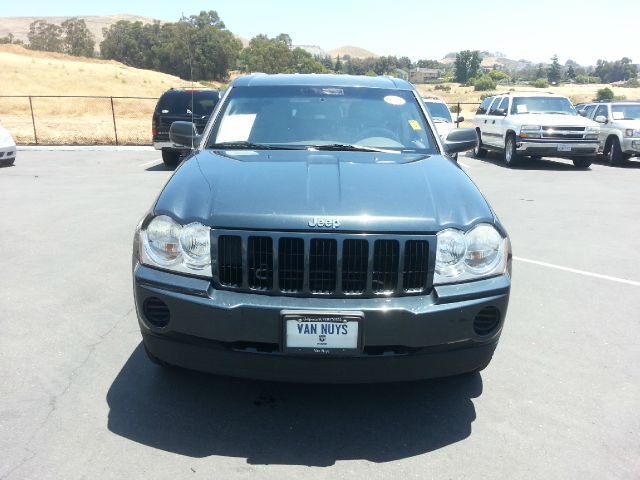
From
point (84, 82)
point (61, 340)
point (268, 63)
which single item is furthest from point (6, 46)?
point (61, 340)

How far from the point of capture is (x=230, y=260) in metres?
3.04

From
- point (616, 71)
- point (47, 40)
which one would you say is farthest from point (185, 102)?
point (616, 71)

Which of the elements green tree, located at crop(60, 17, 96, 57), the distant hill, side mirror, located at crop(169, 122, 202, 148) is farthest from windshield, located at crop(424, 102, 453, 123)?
green tree, located at crop(60, 17, 96, 57)

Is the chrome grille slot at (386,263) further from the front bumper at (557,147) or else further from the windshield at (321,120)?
the front bumper at (557,147)

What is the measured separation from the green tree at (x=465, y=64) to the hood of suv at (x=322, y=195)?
14486cm

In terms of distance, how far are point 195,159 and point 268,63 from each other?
75.2m

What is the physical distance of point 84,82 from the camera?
6225 cm

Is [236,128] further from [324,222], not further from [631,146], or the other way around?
[631,146]

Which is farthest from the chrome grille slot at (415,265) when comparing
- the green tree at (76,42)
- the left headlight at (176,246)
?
the green tree at (76,42)

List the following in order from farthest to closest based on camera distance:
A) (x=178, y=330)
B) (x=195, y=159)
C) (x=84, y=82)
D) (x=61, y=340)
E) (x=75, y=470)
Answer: (x=84, y=82) → (x=61, y=340) → (x=195, y=159) → (x=178, y=330) → (x=75, y=470)

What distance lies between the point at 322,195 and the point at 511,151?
46.2ft

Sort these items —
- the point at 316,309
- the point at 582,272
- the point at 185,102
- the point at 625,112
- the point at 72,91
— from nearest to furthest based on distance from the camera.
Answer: the point at 316,309
the point at 582,272
the point at 185,102
the point at 625,112
the point at 72,91

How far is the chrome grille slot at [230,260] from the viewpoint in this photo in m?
3.03

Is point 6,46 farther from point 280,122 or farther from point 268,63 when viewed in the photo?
point 280,122
